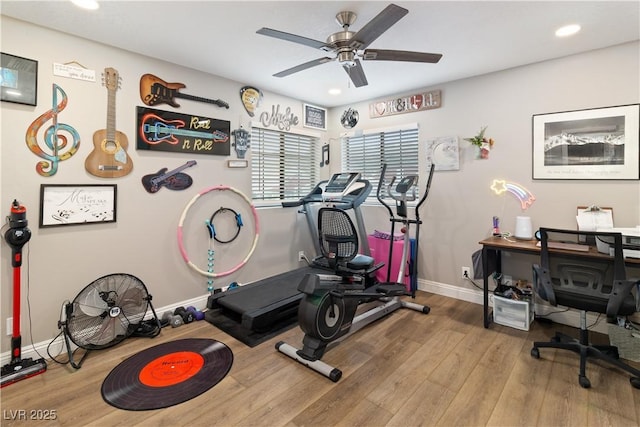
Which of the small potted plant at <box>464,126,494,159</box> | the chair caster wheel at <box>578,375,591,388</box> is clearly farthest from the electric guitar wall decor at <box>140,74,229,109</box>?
the chair caster wheel at <box>578,375,591,388</box>

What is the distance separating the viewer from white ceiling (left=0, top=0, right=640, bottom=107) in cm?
213

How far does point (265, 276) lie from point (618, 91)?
13.5 ft

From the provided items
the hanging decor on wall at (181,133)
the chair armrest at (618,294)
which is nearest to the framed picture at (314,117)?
the hanging decor on wall at (181,133)

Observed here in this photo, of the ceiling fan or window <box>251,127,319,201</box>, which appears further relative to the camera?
window <box>251,127,319,201</box>

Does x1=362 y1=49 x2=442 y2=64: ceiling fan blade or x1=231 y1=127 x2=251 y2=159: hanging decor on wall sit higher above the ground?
x1=362 y1=49 x2=442 y2=64: ceiling fan blade

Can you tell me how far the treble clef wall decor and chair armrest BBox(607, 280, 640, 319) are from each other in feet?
13.8

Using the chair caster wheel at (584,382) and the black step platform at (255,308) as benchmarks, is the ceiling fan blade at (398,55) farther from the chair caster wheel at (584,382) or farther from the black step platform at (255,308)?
the chair caster wheel at (584,382)

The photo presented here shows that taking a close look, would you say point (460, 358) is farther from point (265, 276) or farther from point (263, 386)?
point (265, 276)

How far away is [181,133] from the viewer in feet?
10.4

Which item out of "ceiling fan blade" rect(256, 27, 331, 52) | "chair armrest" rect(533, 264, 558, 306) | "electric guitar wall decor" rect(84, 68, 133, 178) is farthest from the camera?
"electric guitar wall decor" rect(84, 68, 133, 178)

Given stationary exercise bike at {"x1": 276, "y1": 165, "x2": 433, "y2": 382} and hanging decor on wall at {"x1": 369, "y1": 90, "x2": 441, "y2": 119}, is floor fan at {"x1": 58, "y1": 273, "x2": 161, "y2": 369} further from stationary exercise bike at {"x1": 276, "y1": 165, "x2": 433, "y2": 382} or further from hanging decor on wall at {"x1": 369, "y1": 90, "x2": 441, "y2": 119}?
hanging decor on wall at {"x1": 369, "y1": 90, "x2": 441, "y2": 119}

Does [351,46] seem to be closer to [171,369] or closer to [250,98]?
[250,98]

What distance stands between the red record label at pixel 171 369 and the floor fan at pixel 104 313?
1.55 ft

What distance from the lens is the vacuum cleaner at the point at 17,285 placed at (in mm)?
2188
